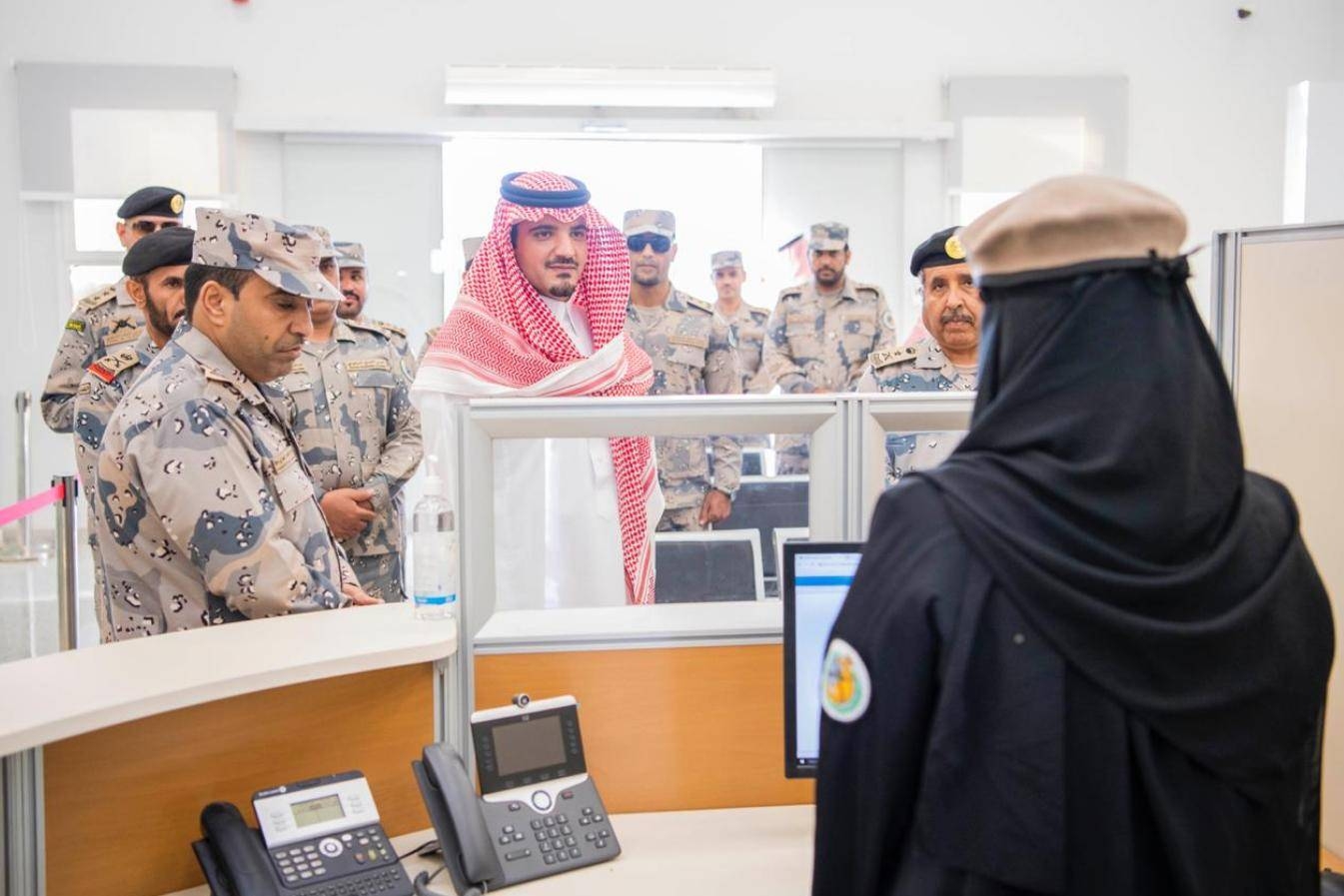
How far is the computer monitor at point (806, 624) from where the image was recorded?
1518mm

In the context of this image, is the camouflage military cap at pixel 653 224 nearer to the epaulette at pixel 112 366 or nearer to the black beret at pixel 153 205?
the black beret at pixel 153 205

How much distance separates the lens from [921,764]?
0.93 metres

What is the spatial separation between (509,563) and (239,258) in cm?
101

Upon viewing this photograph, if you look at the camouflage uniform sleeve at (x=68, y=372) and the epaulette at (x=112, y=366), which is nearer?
the epaulette at (x=112, y=366)

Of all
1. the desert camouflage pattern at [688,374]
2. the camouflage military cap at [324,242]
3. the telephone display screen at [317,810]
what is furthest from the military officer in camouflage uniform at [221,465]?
the desert camouflage pattern at [688,374]

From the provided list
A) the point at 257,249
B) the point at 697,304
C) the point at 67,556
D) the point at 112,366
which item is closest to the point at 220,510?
the point at 257,249

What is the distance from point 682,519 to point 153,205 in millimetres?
2009

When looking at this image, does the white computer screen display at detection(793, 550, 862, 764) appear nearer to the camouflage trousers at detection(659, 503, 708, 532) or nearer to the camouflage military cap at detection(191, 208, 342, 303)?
the camouflage military cap at detection(191, 208, 342, 303)

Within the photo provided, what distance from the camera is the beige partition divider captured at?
4.99ft

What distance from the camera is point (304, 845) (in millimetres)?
1393

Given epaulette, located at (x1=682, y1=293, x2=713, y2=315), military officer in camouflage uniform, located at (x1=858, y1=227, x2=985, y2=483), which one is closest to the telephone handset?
military officer in camouflage uniform, located at (x1=858, y1=227, x2=985, y2=483)

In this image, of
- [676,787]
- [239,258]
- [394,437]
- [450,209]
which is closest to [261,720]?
[676,787]

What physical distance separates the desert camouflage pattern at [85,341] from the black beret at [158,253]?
2.49 ft

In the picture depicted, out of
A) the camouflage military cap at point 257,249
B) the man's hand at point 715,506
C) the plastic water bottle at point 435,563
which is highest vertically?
the camouflage military cap at point 257,249
